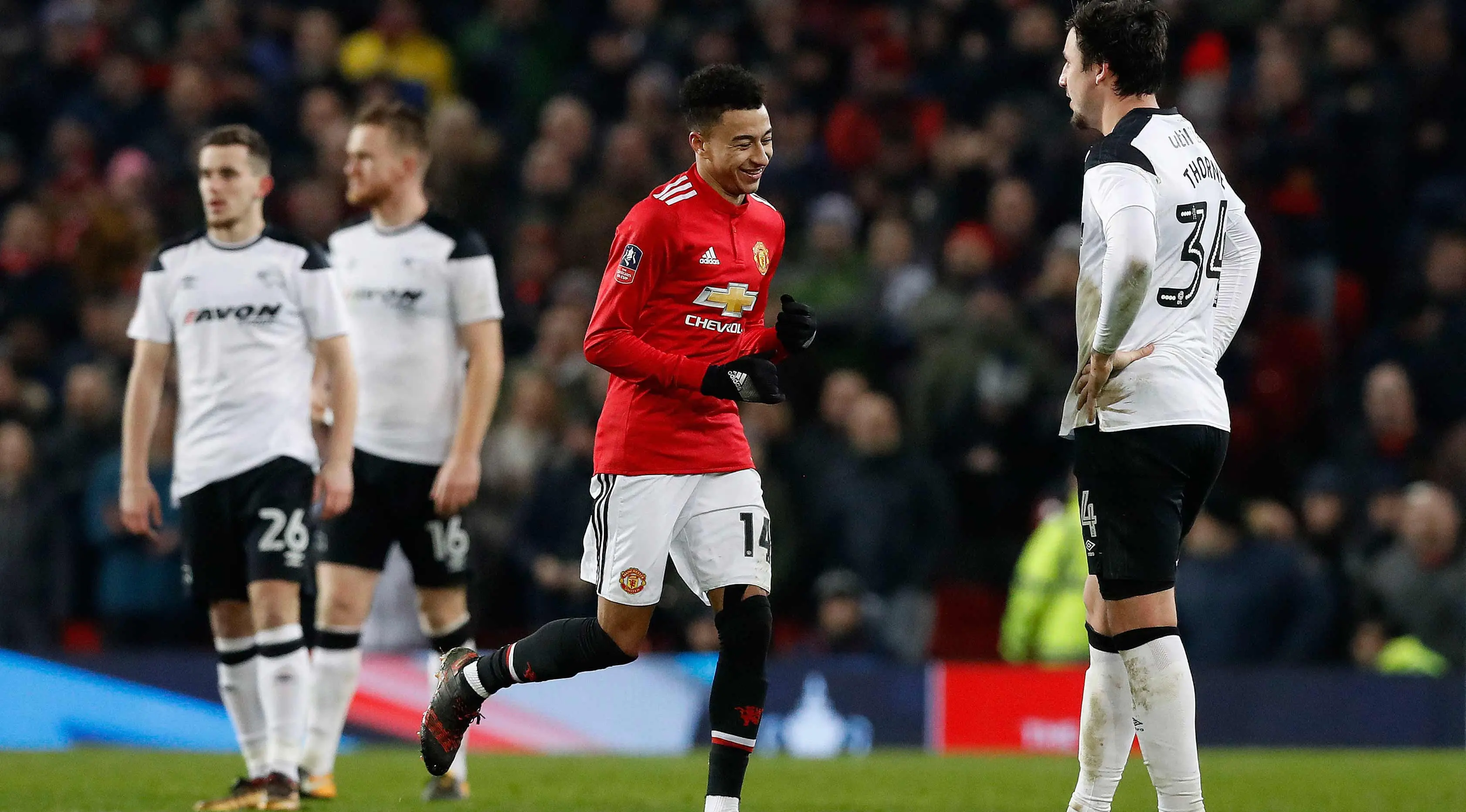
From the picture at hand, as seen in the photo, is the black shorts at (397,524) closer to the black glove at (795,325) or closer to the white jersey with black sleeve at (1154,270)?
Result: the black glove at (795,325)

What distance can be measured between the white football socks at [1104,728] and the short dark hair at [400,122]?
3.70 meters

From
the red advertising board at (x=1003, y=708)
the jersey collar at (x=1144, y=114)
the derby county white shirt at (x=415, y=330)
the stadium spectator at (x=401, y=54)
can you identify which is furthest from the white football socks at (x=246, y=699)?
the stadium spectator at (x=401, y=54)

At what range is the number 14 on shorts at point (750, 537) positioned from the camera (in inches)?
234

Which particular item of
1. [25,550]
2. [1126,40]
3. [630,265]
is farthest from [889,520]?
[1126,40]

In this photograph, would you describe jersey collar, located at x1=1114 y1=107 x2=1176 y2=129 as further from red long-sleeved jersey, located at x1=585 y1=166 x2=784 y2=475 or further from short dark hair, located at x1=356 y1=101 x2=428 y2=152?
short dark hair, located at x1=356 y1=101 x2=428 y2=152

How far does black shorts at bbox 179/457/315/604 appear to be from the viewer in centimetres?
720

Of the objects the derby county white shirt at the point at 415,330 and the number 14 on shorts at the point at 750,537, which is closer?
the number 14 on shorts at the point at 750,537

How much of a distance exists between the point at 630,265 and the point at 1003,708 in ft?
21.6

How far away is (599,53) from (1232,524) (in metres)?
7.05

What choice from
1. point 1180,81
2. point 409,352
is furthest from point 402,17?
point 409,352

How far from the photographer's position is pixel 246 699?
735 centimetres

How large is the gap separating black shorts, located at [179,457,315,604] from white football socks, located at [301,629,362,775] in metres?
0.53

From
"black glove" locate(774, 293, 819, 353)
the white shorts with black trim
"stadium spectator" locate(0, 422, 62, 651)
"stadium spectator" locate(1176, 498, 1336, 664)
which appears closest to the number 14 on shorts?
the white shorts with black trim

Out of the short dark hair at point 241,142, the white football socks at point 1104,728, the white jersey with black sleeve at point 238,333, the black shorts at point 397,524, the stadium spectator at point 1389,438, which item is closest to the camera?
the white football socks at point 1104,728
